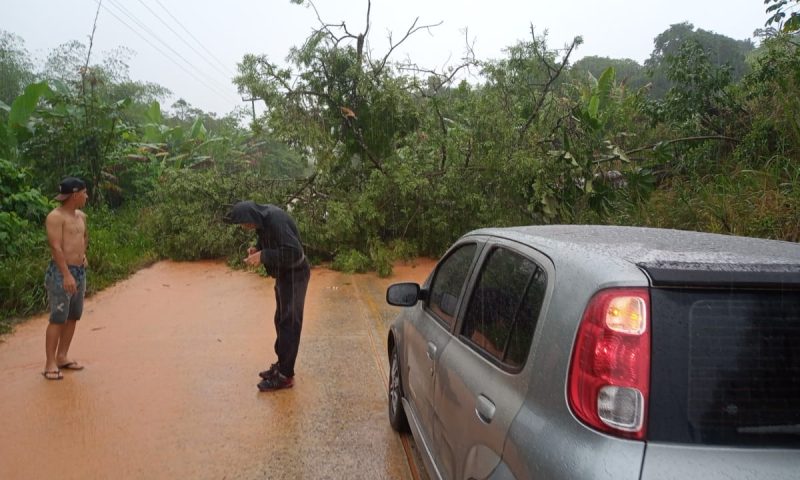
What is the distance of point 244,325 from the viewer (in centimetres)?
709

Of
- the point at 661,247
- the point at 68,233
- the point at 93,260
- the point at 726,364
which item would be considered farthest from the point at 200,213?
the point at 726,364

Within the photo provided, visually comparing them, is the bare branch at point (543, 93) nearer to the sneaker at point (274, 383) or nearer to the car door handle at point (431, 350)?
the sneaker at point (274, 383)

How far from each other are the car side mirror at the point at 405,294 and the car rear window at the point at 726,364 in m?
2.03

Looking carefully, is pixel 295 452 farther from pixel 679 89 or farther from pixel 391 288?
pixel 679 89

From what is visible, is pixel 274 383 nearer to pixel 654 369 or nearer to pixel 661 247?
pixel 661 247

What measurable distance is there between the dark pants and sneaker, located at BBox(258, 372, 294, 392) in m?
0.22

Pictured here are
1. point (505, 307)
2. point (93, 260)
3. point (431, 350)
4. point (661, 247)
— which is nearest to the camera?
point (661, 247)

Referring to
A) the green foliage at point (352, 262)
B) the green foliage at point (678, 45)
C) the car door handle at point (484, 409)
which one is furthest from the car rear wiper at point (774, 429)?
the green foliage at point (678, 45)

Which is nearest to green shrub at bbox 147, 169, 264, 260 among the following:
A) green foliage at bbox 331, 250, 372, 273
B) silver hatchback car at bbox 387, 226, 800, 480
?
green foliage at bbox 331, 250, 372, 273

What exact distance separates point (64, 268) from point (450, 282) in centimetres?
360

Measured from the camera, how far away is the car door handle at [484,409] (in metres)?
1.98

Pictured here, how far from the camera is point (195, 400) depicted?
4719 millimetres

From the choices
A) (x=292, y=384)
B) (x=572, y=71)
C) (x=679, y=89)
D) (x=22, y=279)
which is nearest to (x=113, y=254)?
(x=22, y=279)

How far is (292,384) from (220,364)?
106 centimetres
